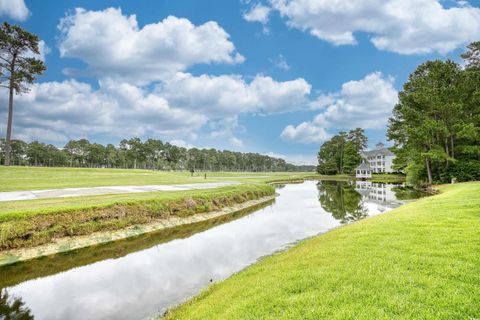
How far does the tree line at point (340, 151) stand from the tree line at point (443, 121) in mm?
53390

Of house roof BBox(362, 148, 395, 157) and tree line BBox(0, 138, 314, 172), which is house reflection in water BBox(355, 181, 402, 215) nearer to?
house roof BBox(362, 148, 395, 157)

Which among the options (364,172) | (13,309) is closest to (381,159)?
(364,172)

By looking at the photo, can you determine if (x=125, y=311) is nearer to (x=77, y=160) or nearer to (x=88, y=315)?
(x=88, y=315)

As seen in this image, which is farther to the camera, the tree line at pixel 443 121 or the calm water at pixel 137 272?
the tree line at pixel 443 121

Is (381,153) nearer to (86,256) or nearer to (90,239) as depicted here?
(90,239)

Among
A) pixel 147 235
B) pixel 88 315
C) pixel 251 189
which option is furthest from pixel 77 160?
pixel 88 315

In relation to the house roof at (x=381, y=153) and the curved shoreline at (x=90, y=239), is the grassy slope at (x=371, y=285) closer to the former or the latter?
the curved shoreline at (x=90, y=239)

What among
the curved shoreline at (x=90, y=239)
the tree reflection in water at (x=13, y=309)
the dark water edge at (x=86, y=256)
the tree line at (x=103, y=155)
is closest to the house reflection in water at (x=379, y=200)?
the curved shoreline at (x=90, y=239)

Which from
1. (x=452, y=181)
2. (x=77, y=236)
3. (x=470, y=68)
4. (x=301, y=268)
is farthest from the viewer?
(x=470, y=68)

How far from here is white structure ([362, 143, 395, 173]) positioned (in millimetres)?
111938

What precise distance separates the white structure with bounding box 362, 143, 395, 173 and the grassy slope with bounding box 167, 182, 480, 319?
11289cm

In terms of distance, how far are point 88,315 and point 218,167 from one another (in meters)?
177

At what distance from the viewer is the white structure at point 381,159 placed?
367 feet

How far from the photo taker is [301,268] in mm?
7625
